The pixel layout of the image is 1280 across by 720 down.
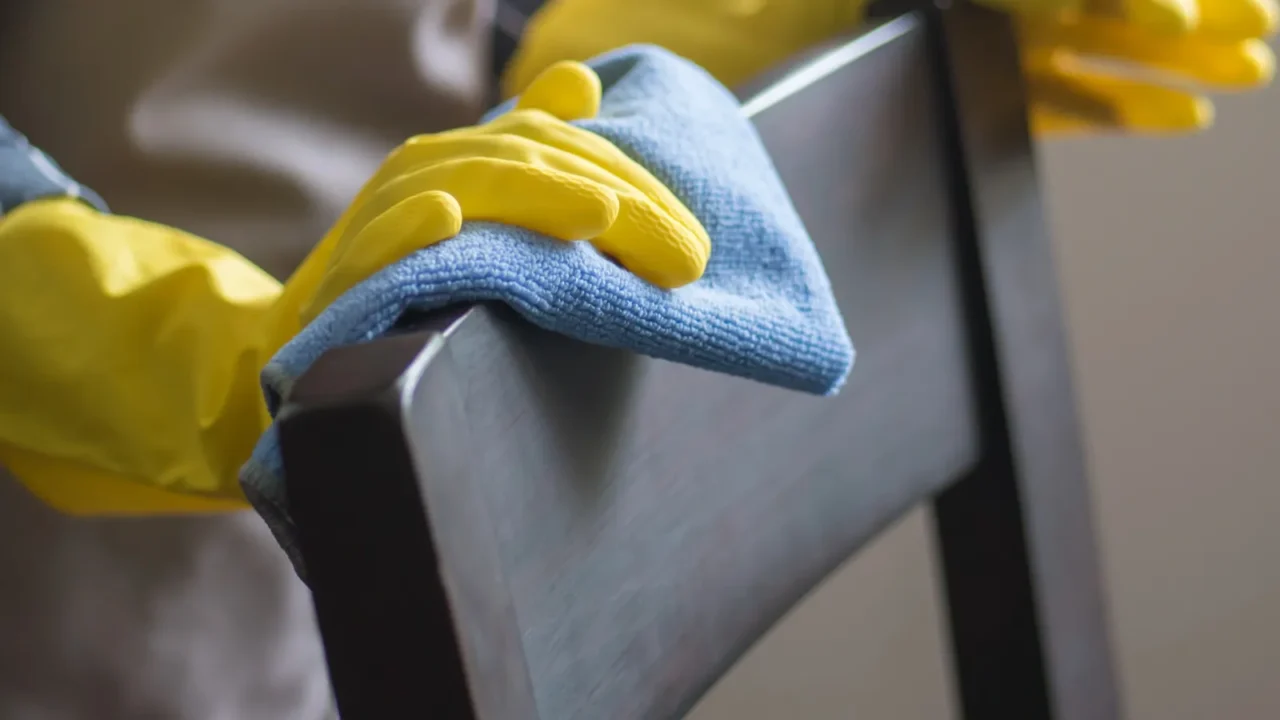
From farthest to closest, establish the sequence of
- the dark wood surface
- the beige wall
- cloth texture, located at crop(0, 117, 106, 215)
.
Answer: the beige wall → cloth texture, located at crop(0, 117, 106, 215) → the dark wood surface

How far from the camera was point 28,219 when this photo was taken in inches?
12.9

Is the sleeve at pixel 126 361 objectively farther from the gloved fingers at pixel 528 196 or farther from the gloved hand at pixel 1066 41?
the gloved hand at pixel 1066 41

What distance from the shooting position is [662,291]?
230mm

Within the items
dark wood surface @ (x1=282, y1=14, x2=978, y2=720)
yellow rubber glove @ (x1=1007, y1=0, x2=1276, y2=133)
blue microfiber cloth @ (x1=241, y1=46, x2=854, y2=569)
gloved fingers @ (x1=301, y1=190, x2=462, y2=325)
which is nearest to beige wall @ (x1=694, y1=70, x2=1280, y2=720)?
yellow rubber glove @ (x1=1007, y1=0, x2=1276, y2=133)

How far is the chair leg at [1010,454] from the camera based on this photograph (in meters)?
0.41

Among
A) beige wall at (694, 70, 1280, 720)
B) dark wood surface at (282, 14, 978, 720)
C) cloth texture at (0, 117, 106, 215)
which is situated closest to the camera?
dark wood surface at (282, 14, 978, 720)

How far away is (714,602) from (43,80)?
0.34m

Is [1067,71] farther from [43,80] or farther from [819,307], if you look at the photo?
[43,80]

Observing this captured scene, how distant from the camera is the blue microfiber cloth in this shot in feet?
0.65

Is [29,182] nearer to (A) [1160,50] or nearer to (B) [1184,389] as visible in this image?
(A) [1160,50]

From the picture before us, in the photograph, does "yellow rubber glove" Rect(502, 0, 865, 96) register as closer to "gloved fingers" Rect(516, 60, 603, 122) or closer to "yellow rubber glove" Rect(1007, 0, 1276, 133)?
"yellow rubber glove" Rect(1007, 0, 1276, 133)

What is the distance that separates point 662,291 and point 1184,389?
23.3 inches

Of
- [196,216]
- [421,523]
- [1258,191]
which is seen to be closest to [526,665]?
[421,523]

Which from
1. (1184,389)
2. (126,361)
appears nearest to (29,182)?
(126,361)
